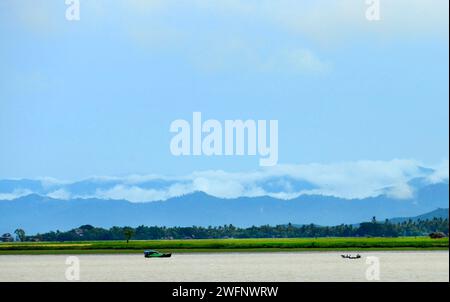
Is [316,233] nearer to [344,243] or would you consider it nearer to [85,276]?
[344,243]

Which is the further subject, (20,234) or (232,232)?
(232,232)

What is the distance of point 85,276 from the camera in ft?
192

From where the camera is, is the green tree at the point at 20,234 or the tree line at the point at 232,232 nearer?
the green tree at the point at 20,234

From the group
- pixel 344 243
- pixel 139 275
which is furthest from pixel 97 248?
pixel 139 275

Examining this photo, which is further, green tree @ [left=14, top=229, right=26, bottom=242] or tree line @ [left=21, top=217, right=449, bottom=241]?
tree line @ [left=21, top=217, right=449, bottom=241]

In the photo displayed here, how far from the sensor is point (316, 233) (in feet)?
543

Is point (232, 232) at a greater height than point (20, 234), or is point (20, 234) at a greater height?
point (232, 232)
